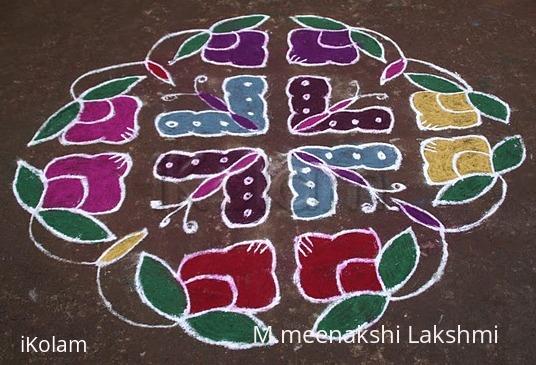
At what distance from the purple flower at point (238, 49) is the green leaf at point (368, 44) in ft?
2.49

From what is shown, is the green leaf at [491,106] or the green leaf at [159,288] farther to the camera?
the green leaf at [491,106]

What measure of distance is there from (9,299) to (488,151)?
318 centimetres

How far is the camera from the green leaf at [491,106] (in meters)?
4.39

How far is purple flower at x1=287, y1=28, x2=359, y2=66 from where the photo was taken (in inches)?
190

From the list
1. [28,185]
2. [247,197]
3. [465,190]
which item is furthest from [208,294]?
[465,190]

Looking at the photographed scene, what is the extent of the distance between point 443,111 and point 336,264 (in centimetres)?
160

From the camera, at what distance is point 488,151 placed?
4.14 metres

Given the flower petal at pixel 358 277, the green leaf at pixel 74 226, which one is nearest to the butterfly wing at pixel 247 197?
the flower petal at pixel 358 277

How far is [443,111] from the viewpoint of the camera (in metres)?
4.40

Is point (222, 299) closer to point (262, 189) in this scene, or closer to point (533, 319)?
point (262, 189)

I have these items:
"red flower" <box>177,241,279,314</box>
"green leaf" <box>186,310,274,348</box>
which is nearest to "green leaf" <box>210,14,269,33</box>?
"red flower" <box>177,241,279,314</box>

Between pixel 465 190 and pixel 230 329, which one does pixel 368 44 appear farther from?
pixel 230 329

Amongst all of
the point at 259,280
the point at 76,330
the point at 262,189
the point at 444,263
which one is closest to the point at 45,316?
the point at 76,330

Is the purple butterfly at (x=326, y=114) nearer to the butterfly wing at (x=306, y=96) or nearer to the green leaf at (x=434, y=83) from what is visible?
the butterfly wing at (x=306, y=96)
